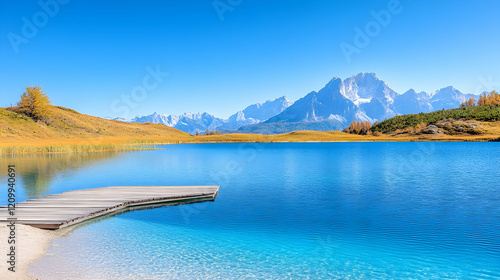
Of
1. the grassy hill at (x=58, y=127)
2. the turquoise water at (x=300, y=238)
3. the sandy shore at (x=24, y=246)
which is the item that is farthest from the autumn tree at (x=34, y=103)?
the sandy shore at (x=24, y=246)

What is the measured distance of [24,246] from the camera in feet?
45.9

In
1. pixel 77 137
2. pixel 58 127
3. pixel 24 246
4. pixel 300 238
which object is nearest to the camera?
pixel 24 246

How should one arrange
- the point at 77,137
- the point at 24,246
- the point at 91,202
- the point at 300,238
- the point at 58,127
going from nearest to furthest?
1. the point at 24,246
2. the point at 300,238
3. the point at 91,202
4. the point at 77,137
5. the point at 58,127

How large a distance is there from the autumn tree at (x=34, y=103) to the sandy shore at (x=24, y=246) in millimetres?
149214

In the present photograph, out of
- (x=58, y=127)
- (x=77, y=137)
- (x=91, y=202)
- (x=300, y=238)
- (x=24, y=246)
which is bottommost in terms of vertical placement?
(x=300, y=238)

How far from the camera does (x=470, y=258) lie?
46.2ft

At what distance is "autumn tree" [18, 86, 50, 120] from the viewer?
14262 cm

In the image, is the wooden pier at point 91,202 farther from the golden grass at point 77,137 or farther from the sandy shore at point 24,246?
the golden grass at point 77,137

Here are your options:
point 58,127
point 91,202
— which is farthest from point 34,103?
point 91,202

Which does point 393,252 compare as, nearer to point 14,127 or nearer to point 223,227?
point 223,227

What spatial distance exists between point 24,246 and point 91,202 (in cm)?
849

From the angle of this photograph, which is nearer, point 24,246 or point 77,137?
point 24,246

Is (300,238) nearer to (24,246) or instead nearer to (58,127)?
(24,246)

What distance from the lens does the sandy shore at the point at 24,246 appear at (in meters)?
11.5
